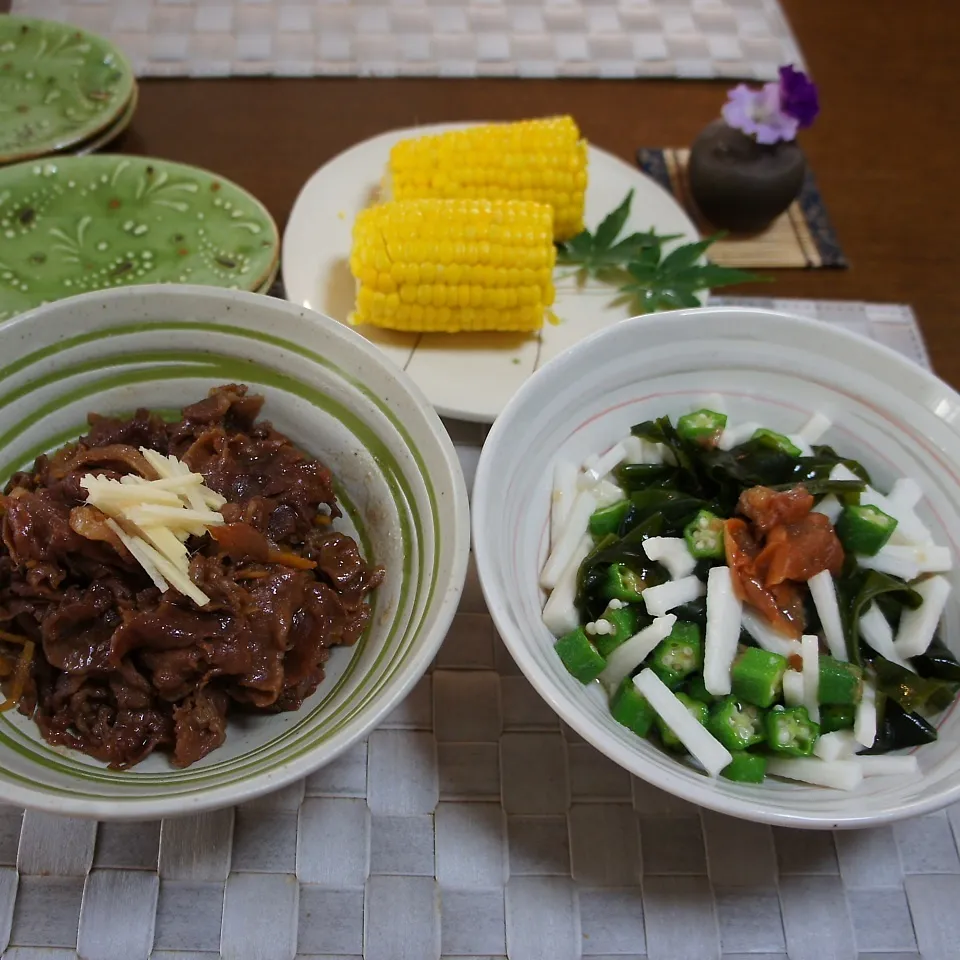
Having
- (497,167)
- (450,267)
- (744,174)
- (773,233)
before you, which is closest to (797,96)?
(744,174)

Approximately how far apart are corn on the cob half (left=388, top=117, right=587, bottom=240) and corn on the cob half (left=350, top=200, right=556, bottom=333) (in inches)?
8.0

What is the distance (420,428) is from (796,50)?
2.65 metres

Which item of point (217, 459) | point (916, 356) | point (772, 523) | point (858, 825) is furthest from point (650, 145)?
point (858, 825)

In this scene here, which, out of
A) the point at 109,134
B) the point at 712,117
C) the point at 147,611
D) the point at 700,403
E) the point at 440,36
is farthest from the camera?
the point at 440,36

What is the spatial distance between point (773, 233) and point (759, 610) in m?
1.51

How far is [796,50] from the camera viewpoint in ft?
9.77

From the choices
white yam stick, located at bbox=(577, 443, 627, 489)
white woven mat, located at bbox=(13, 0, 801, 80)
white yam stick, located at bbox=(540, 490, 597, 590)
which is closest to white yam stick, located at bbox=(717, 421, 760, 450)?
white yam stick, located at bbox=(577, 443, 627, 489)

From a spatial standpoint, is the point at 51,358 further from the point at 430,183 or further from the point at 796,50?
the point at 796,50

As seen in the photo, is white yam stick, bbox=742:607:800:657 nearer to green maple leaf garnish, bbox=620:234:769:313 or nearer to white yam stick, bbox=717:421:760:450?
white yam stick, bbox=717:421:760:450

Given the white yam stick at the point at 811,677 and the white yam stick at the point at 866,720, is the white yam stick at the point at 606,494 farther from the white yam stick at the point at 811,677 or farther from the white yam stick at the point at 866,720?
the white yam stick at the point at 866,720

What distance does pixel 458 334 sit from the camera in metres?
2.01

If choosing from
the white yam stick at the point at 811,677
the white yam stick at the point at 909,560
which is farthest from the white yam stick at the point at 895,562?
the white yam stick at the point at 811,677

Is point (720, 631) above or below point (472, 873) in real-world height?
above

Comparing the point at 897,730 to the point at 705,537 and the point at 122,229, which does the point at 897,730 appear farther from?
the point at 122,229
